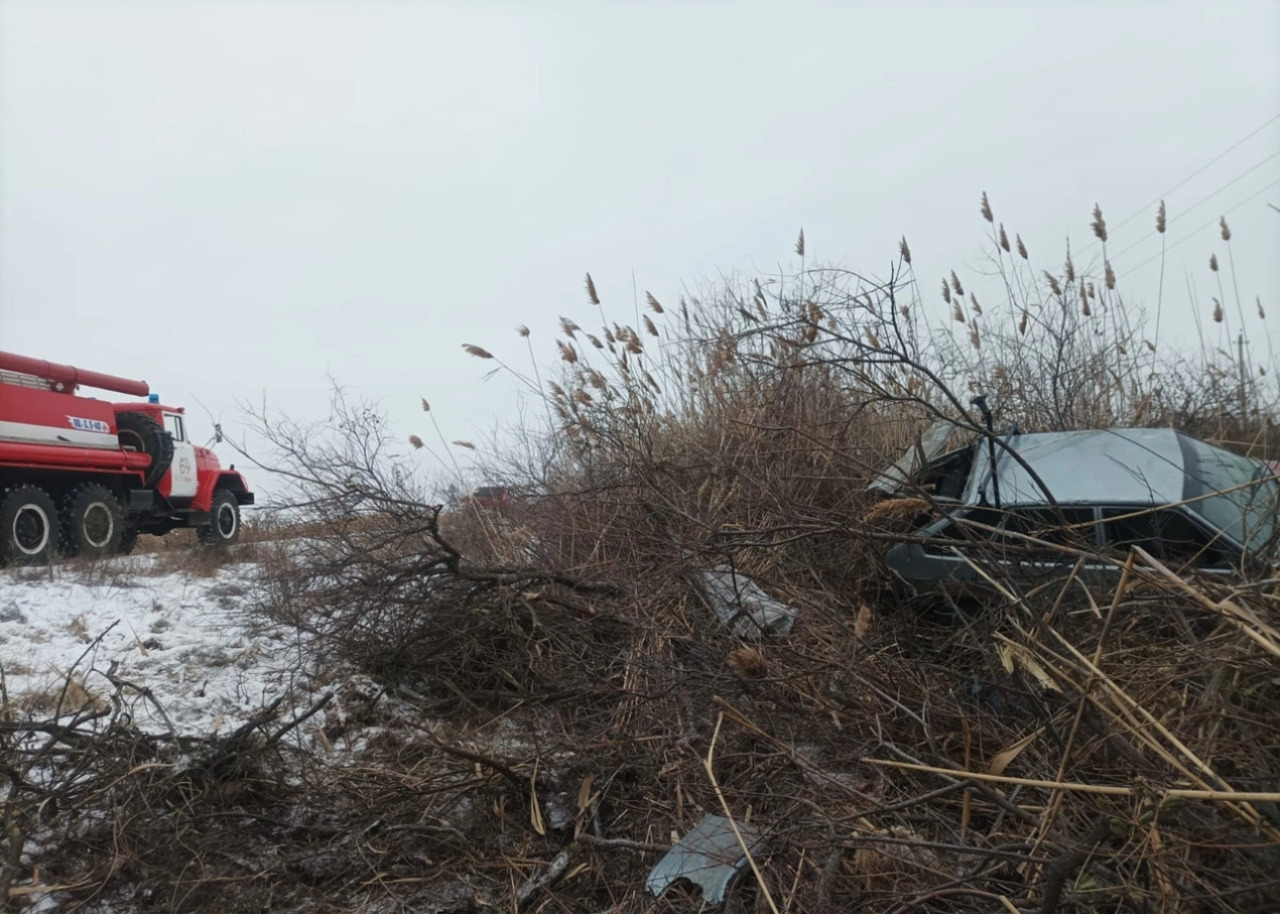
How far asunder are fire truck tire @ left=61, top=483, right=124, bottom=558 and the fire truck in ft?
0.03

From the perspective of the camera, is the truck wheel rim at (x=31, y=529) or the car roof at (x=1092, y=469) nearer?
the car roof at (x=1092, y=469)

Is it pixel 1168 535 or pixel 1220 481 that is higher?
pixel 1220 481

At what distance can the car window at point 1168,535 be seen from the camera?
3354 millimetres

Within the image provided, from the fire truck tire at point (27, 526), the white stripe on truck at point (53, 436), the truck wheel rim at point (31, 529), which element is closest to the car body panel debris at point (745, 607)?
the fire truck tire at point (27, 526)

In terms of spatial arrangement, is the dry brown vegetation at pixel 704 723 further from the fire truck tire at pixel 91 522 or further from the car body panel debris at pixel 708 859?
the fire truck tire at pixel 91 522

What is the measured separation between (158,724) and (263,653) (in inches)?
44.1

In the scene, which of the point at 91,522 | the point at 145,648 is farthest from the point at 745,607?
the point at 91,522

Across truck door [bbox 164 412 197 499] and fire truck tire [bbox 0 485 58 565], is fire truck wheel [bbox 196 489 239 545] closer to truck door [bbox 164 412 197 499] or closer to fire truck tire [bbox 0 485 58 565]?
truck door [bbox 164 412 197 499]

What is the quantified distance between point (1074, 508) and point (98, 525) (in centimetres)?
952

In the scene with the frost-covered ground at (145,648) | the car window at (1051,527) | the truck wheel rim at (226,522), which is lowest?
the frost-covered ground at (145,648)

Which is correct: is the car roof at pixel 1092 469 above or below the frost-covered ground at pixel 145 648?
above

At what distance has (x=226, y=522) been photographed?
479 inches

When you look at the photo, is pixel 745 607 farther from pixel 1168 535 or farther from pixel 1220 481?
pixel 1220 481

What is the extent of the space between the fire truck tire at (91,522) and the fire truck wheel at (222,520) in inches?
68.9
